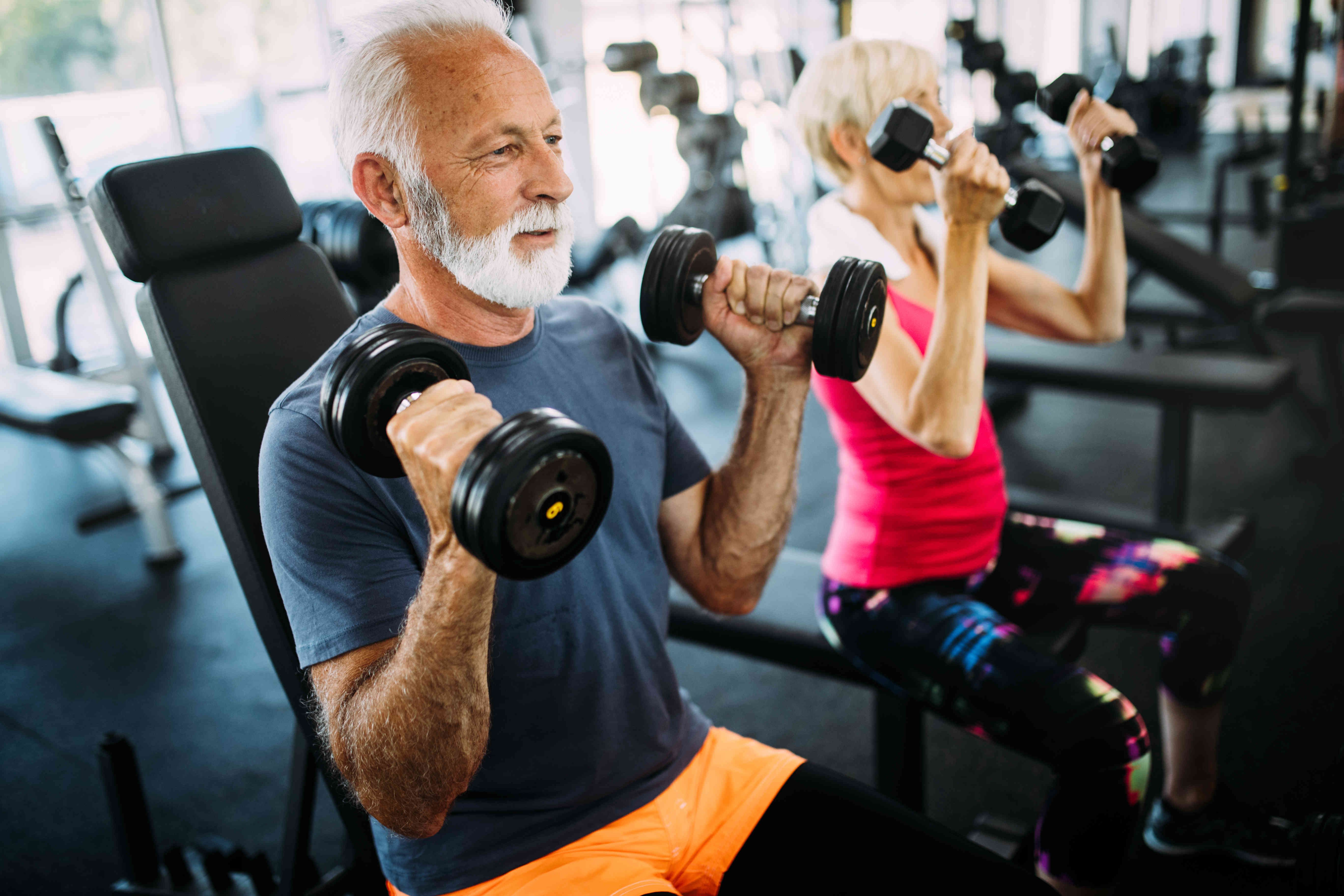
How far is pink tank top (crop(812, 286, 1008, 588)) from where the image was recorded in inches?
59.7

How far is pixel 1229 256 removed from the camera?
6.48 meters

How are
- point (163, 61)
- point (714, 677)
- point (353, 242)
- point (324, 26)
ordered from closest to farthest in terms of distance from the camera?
point (353, 242), point (714, 677), point (163, 61), point (324, 26)

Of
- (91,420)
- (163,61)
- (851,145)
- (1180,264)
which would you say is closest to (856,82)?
(851,145)

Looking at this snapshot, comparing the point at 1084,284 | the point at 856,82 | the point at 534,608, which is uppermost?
the point at 856,82

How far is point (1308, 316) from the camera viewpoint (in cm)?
347

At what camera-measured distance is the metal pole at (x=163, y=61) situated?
4469 millimetres

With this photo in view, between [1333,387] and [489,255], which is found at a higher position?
[489,255]

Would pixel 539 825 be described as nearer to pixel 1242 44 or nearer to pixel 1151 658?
pixel 1151 658

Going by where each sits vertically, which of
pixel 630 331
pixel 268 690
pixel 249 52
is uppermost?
pixel 249 52

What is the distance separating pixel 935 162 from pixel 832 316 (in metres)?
0.37

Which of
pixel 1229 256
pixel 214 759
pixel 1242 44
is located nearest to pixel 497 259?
pixel 214 759

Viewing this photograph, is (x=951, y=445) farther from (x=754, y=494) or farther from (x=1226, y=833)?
(x=1226, y=833)

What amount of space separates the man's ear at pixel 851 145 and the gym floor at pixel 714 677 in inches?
29.2

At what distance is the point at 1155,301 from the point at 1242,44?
300cm
